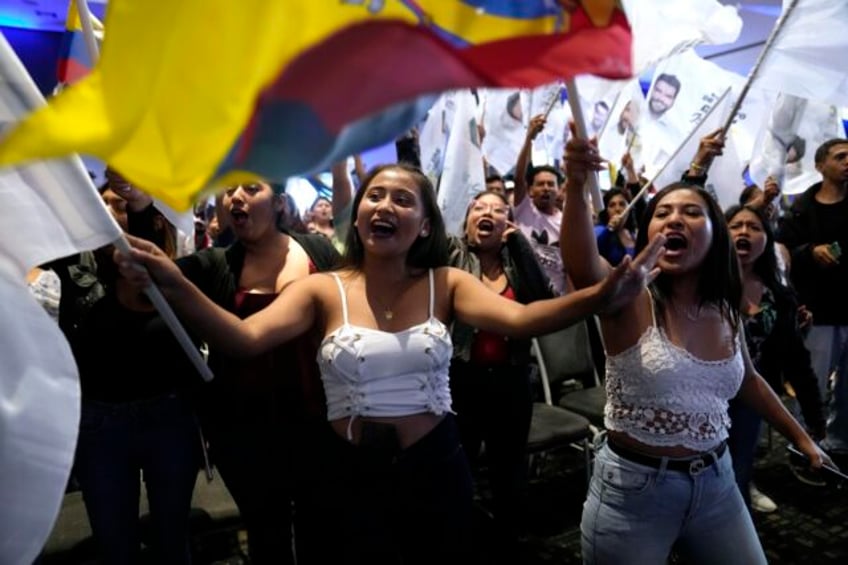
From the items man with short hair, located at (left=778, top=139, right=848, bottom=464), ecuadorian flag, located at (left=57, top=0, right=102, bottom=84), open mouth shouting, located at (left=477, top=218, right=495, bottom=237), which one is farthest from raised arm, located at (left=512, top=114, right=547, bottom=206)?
ecuadorian flag, located at (left=57, top=0, right=102, bottom=84)

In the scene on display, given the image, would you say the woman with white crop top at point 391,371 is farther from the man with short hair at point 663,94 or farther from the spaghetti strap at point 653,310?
the man with short hair at point 663,94

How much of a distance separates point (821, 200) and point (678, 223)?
106 inches

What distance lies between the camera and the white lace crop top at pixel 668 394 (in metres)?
1.59

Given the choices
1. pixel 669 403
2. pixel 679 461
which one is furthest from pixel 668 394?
pixel 679 461

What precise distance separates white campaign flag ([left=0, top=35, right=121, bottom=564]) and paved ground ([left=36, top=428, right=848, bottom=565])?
1.12 meters

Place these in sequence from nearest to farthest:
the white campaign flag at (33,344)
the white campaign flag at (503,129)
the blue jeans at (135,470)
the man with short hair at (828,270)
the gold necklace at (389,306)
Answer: the white campaign flag at (33,344), the gold necklace at (389,306), the blue jeans at (135,470), the man with short hair at (828,270), the white campaign flag at (503,129)

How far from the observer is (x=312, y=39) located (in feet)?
2.92

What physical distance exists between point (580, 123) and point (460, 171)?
2.41 meters

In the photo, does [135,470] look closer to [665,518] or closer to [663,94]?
[665,518]

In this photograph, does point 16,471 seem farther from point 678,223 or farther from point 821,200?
point 821,200

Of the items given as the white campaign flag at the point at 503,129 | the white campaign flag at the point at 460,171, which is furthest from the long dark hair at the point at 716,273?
the white campaign flag at the point at 503,129

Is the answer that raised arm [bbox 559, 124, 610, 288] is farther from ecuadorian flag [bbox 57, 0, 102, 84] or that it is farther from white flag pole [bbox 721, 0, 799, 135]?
ecuadorian flag [bbox 57, 0, 102, 84]

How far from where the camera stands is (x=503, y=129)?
509cm

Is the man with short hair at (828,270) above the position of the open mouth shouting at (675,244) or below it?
below
